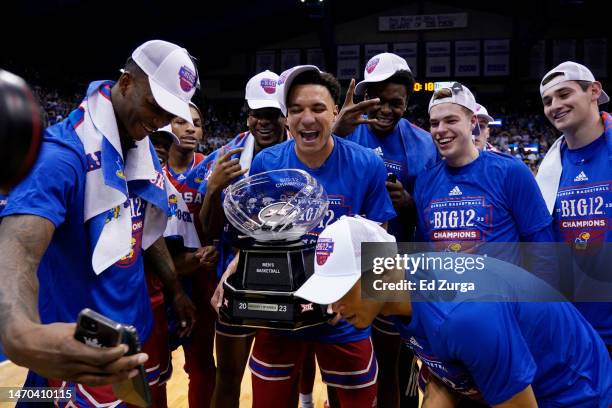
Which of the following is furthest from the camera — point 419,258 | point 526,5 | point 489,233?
point 526,5

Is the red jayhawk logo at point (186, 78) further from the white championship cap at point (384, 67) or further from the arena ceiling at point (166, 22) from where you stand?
the arena ceiling at point (166, 22)

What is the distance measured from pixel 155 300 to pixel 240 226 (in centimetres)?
85

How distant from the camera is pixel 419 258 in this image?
145 centimetres

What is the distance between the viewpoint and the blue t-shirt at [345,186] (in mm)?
1742

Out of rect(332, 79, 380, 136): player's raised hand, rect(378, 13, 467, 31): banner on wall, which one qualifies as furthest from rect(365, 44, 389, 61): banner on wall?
rect(332, 79, 380, 136): player's raised hand

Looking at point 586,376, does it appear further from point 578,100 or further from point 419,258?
point 578,100

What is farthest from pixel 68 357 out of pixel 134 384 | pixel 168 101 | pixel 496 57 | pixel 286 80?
pixel 496 57

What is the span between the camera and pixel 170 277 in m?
1.93

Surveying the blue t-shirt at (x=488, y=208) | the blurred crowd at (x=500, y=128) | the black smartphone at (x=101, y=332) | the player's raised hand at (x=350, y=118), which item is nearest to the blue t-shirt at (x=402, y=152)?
the player's raised hand at (x=350, y=118)

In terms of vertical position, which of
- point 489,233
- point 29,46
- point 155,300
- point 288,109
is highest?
point 29,46

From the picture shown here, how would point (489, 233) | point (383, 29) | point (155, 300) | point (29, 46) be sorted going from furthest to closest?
point (383, 29), point (29, 46), point (155, 300), point (489, 233)

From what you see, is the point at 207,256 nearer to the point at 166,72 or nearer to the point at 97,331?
the point at 166,72

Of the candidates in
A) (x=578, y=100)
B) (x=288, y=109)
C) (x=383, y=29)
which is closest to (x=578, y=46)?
(x=383, y=29)

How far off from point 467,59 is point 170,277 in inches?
678
